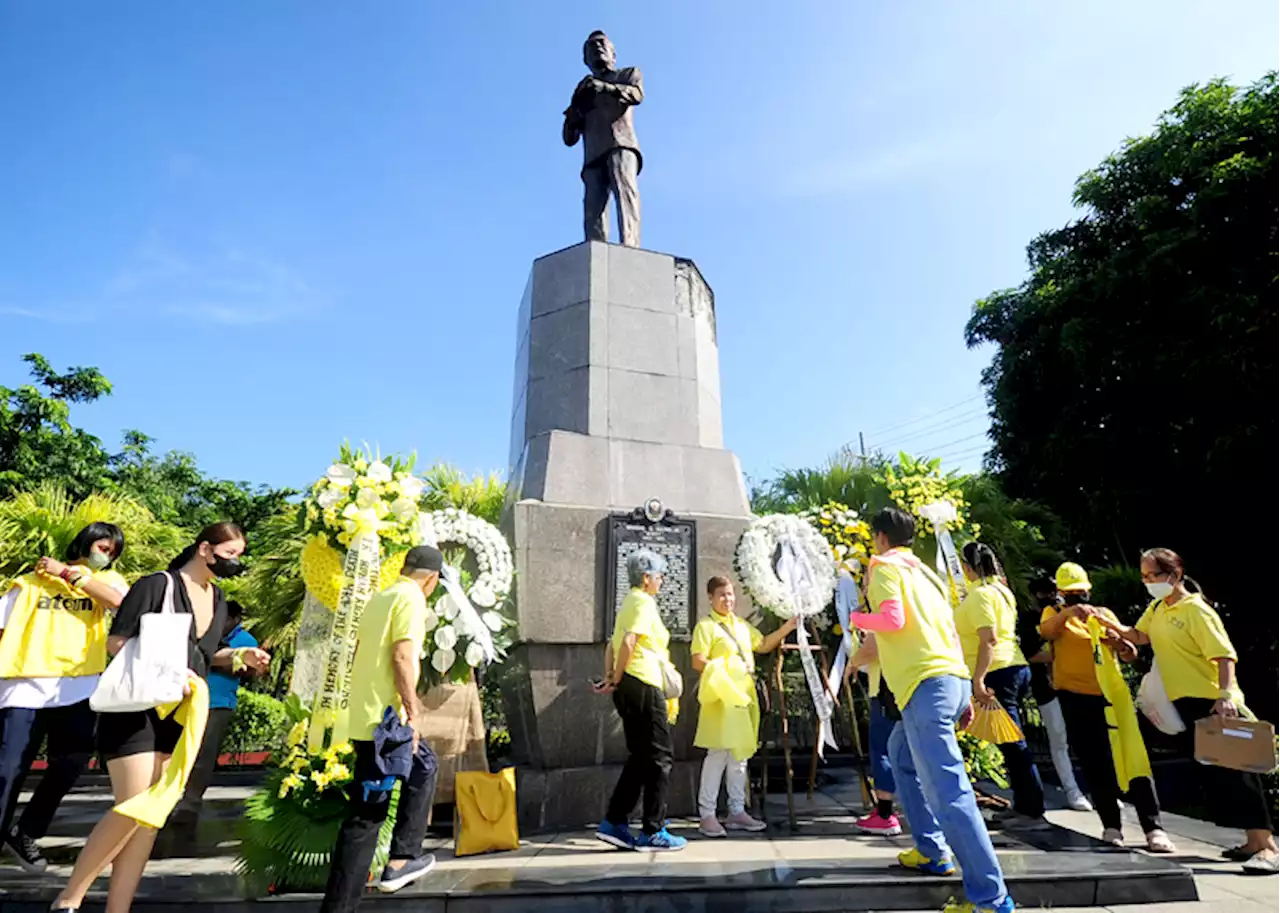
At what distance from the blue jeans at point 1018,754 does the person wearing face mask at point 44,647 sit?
5696 millimetres

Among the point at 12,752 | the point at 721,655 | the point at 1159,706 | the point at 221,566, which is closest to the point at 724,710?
the point at 721,655

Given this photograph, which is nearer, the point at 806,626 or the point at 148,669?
the point at 148,669

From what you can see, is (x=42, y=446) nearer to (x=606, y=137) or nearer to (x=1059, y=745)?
(x=606, y=137)

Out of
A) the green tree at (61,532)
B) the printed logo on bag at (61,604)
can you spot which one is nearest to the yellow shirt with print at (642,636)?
the printed logo on bag at (61,604)

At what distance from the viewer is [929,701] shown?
3561mm

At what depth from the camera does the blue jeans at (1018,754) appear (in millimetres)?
5371

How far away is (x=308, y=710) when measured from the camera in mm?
4762

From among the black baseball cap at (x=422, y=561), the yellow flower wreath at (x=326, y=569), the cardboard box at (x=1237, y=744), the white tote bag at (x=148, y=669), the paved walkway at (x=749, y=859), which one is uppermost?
the yellow flower wreath at (x=326, y=569)

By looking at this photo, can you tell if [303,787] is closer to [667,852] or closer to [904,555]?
[667,852]

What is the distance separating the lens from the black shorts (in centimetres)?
339

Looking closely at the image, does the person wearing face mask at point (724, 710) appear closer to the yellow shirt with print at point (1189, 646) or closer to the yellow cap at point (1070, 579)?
the yellow cap at point (1070, 579)

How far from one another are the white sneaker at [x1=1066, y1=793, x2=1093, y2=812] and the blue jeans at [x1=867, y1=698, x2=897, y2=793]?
2.06 meters

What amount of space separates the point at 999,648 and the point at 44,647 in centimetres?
621

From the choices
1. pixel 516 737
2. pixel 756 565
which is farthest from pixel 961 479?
pixel 516 737
